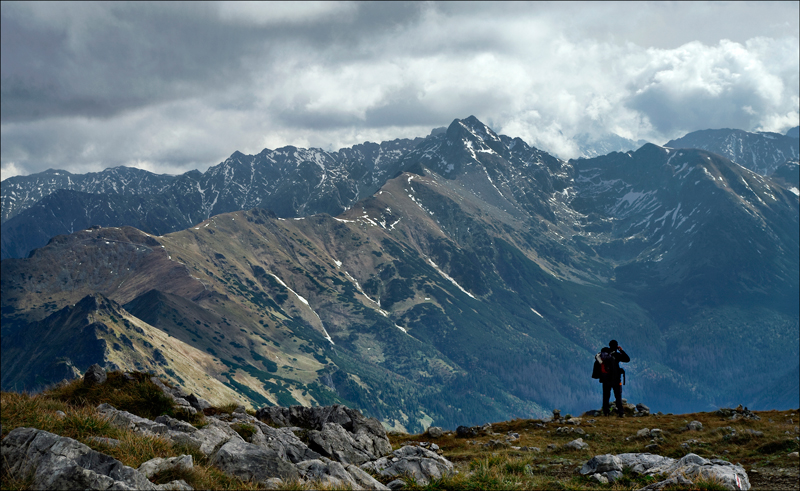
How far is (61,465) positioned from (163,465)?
7.03ft

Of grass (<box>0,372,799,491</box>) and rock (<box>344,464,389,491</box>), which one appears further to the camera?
rock (<box>344,464,389,491</box>)

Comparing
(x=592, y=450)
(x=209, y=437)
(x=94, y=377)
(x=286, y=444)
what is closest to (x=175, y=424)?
(x=209, y=437)

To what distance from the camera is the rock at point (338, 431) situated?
2341 centimetres

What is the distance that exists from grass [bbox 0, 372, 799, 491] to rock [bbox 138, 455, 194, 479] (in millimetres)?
172

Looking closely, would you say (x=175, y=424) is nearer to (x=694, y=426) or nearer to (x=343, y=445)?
(x=343, y=445)

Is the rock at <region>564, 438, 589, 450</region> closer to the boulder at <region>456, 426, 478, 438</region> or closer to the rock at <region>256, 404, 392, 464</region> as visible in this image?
the boulder at <region>456, 426, 478, 438</region>

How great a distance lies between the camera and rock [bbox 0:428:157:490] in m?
10.4

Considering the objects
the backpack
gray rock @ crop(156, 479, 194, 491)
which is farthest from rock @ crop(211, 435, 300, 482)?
the backpack

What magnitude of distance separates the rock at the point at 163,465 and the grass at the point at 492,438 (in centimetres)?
17

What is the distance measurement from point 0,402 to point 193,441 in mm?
9236

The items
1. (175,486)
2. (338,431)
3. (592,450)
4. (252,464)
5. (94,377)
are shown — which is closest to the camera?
(175,486)

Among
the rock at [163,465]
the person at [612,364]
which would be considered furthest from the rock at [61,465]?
the person at [612,364]

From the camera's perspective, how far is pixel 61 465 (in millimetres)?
11008

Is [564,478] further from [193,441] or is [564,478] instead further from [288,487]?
[193,441]
